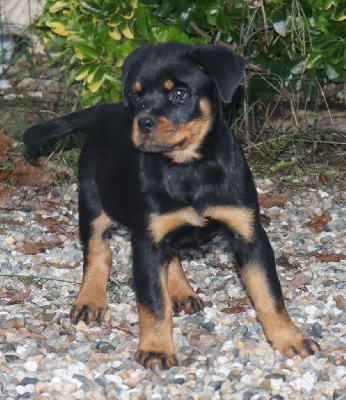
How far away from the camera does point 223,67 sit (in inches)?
156

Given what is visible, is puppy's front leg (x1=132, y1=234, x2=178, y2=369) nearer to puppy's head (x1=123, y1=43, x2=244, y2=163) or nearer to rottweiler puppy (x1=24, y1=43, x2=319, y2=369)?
rottweiler puppy (x1=24, y1=43, x2=319, y2=369)

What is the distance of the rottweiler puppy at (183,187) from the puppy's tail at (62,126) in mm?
590

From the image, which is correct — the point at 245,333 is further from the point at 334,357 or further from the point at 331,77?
the point at 331,77

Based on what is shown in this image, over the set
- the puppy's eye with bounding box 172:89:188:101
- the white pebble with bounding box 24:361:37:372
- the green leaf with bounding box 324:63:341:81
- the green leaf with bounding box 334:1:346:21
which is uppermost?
the puppy's eye with bounding box 172:89:188:101

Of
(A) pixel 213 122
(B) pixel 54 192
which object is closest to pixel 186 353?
(A) pixel 213 122

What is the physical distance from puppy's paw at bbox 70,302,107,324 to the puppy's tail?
3.11 ft

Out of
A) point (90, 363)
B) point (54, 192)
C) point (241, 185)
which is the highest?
point (241, 185)

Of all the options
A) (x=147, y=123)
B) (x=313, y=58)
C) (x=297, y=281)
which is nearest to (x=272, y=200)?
(x=313, y=58)

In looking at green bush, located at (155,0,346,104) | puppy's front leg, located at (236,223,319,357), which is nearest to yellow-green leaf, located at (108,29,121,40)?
green bush, located at (155,0,346,104)

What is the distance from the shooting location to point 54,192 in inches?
264

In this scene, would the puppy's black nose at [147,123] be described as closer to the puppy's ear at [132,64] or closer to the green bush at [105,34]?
the puppy's ear at [132,64]

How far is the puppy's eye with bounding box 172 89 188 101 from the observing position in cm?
397

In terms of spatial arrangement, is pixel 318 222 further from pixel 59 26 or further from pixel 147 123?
pixel 59 26

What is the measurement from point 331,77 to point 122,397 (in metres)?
3.83
